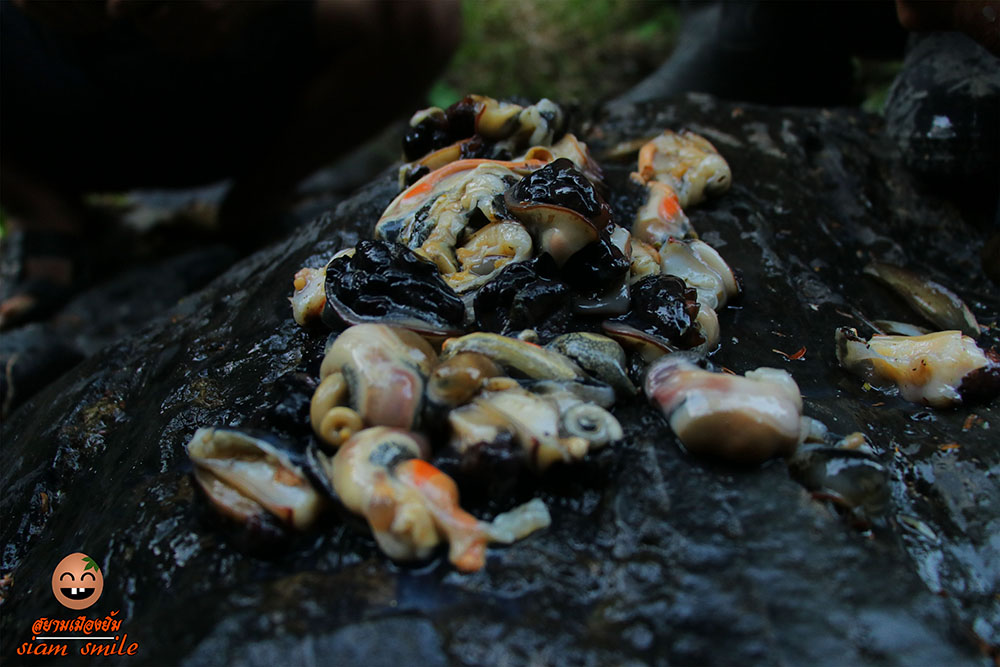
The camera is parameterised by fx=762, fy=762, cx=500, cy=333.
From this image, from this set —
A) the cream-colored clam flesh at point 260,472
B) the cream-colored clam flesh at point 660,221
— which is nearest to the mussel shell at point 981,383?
the cream-colored clam flesh at point 660,221

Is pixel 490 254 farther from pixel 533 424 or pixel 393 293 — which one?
pixel 533 424

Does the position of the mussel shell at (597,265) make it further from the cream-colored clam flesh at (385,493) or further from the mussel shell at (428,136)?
the mussel shell at (428,136)

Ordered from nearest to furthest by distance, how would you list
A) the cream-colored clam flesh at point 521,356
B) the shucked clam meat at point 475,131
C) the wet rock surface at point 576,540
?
the wet rock surface at point 576,540
the cream-colored clam flesh at point 521,356
the shucked clam meat at point 475,131

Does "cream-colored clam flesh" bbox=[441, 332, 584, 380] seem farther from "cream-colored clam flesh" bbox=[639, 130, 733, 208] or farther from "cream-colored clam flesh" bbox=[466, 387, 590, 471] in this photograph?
"cream-colored clam flesh" bbox=[639, 130, 733, 208]

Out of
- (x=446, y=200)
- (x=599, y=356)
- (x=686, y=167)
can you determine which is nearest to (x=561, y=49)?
(x=686, y=167)

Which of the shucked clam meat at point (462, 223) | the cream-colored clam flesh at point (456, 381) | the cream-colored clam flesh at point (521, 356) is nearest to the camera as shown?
the cream-colored clam flesh at point (456, 381)

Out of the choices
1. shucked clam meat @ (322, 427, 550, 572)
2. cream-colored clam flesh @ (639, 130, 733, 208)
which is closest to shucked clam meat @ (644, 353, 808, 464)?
shucked clam meat @ (322, 427, 550, 572)
